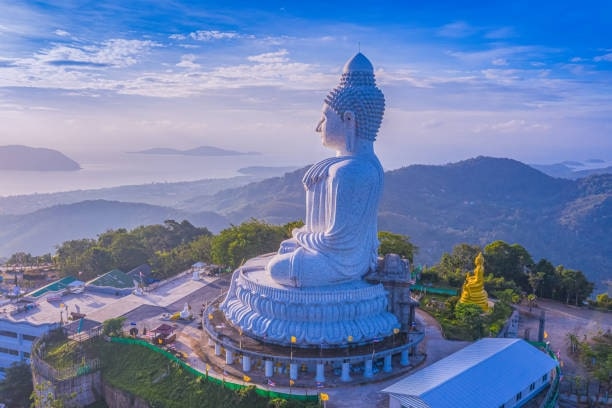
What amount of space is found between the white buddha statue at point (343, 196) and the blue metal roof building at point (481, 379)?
211 inches

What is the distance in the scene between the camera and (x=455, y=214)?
429 ft

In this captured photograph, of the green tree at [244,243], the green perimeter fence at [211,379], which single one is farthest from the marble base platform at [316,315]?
the green tree at [244,243]

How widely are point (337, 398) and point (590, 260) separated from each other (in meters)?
87.3

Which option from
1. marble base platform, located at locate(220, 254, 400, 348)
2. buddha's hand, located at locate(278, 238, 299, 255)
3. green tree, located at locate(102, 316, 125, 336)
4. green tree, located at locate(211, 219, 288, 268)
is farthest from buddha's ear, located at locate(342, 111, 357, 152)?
green tree, located at locate(211, 219, 288, 268)

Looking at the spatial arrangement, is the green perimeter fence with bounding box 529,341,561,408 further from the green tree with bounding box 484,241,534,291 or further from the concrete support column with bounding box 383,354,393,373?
the green tree with bounding box 484,241,534,291

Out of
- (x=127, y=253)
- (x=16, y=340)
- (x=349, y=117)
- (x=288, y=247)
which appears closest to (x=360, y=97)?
(x=349, y=117)

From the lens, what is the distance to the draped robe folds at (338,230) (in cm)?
2122

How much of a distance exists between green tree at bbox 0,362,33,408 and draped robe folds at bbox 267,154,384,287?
14.9 m

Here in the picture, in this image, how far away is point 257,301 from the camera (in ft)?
70.4

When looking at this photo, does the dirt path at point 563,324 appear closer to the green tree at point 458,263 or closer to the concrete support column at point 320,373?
the green tree at point 458,263

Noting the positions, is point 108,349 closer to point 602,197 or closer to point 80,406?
point 80,406

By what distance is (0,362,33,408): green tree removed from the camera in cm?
2583

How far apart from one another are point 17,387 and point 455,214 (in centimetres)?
11704

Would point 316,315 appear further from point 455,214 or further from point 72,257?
point 455,214
